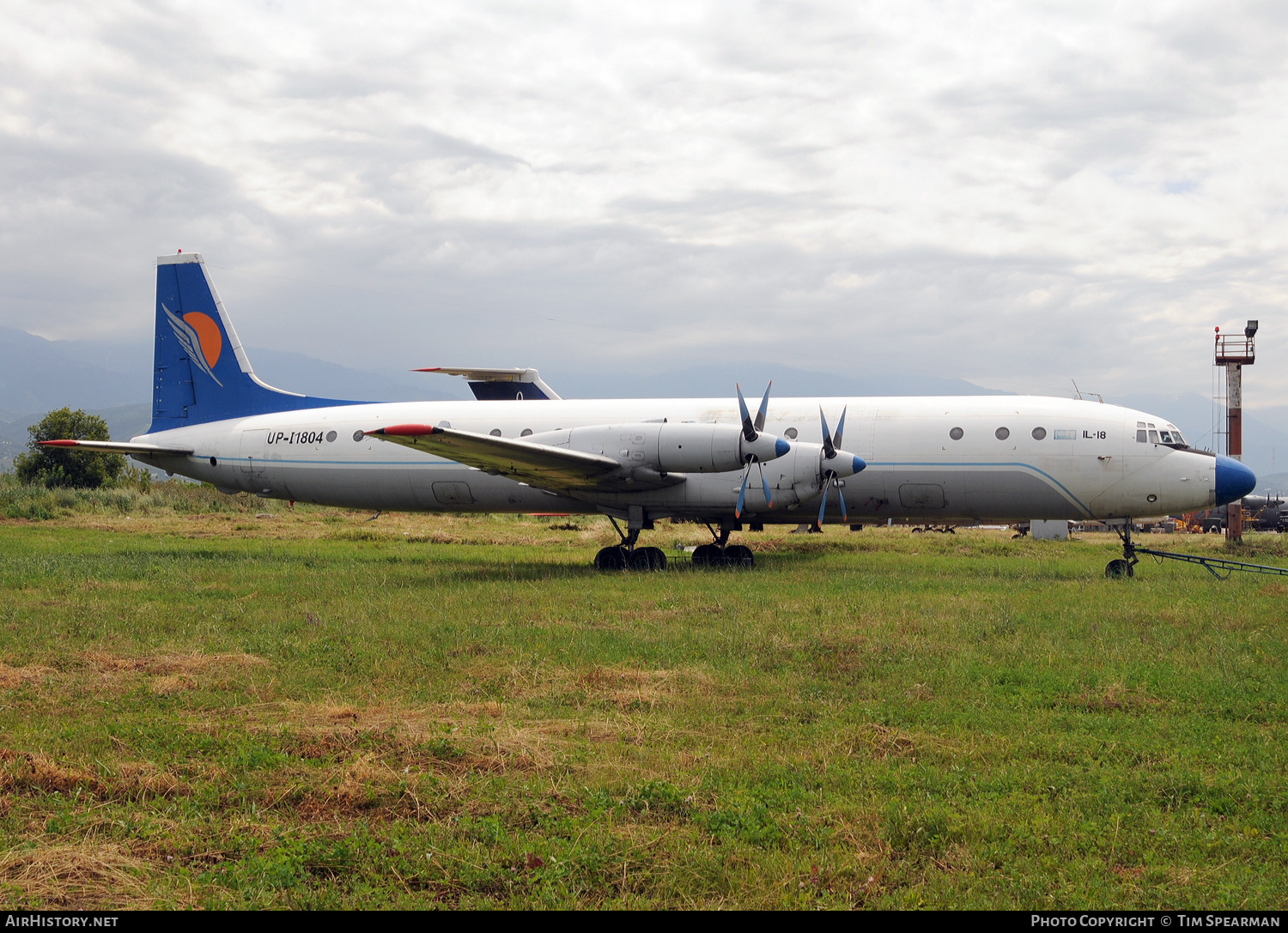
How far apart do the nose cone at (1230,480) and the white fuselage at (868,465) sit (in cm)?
17

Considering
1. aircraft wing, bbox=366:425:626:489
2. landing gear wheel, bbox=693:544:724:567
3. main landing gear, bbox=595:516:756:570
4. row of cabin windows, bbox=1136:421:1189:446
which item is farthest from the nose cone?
aircraft wing, bbox=366:425:626:489

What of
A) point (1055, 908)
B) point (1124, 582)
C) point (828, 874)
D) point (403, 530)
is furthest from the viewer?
point (403, 530)

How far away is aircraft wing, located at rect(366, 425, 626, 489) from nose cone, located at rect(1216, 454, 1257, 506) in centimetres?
1161

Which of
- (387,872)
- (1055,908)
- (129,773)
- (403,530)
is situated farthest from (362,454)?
(1055,908)

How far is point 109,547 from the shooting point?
2291 cm

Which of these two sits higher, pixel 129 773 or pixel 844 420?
pixel 844 420

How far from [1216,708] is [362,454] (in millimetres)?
17843

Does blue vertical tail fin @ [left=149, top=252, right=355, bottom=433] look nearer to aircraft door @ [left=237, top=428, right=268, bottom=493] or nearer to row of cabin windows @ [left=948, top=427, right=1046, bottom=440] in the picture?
aircraft door @ [left=237, top=428, right=268, bottom=493]

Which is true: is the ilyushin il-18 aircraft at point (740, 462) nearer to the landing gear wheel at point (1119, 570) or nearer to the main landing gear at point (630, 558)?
the main landing gear at point (630, 558)

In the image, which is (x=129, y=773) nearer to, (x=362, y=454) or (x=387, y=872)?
(x=387, y=872)

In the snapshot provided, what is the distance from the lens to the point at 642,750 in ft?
21.3

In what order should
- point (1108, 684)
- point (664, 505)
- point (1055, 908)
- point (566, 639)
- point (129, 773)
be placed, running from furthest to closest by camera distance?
point (664, 505)
point (566, 639)
point (1108, 684)
point (129, 773)
point (1055, 908)

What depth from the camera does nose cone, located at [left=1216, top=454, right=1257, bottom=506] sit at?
17875 mm

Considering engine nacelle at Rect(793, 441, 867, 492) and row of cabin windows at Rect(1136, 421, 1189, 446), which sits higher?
row of cabin windows at Rect(1136, 421, 1189, 446)
